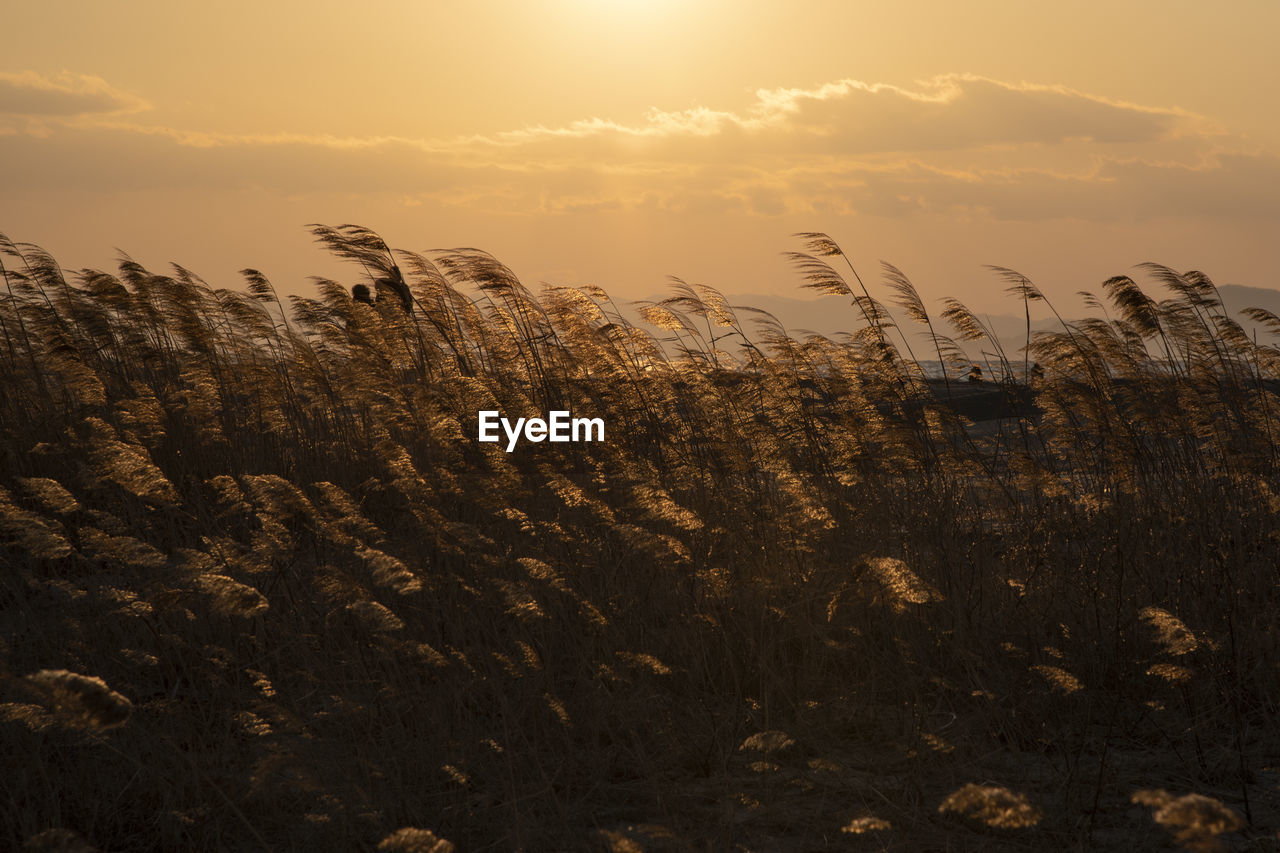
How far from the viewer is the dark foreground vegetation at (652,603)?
2545 millimetres

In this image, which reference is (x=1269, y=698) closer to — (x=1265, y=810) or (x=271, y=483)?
(x=1265, y=810)

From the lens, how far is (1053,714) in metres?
3.04

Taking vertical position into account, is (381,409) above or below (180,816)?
above

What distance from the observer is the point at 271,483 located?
122 inches

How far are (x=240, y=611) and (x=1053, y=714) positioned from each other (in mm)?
2445

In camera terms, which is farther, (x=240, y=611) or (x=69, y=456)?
(x=69, y=456)

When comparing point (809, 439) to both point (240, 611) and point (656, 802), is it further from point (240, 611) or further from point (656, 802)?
point (240, 611)

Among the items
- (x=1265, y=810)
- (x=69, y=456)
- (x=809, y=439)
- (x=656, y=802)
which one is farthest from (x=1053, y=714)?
(x=69, y=456)

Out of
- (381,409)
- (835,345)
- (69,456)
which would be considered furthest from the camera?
(835,345)

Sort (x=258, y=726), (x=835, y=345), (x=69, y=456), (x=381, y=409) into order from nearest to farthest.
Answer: (x=258, y=726)
(x=381, y=409)
(x=69, y=456)
(x=835, y=345)

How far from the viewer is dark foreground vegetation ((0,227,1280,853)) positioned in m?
2.54

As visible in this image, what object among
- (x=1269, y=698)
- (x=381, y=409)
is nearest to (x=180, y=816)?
(x=381, y=409)

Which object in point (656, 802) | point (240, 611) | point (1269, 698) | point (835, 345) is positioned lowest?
point (656, 802)

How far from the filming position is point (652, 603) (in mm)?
3621
